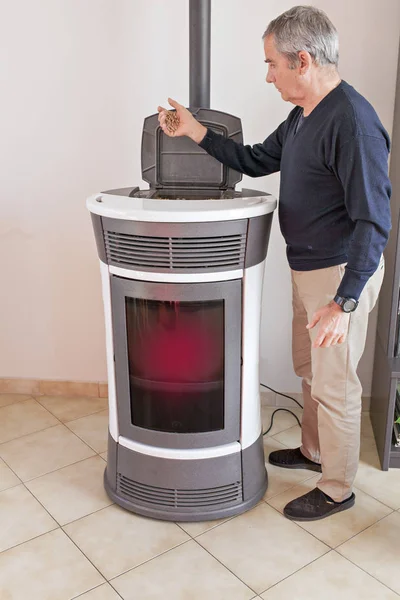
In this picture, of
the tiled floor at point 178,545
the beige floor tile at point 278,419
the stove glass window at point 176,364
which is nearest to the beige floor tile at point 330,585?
the tiled floor at point 178,545

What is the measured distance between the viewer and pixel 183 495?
1945 mm

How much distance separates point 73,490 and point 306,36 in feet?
4.97

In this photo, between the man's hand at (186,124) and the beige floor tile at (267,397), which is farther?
the beige floor tile at (267,397)

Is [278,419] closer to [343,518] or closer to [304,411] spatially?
[304,411]

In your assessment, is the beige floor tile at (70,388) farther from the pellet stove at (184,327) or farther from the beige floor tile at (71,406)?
the pellet stove at (184,327)

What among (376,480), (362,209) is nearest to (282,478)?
(376,480)

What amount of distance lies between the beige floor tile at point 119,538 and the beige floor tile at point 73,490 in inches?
1.7

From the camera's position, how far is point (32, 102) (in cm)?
238

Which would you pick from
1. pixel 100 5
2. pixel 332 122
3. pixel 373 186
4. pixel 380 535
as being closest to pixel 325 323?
pixel 373 186

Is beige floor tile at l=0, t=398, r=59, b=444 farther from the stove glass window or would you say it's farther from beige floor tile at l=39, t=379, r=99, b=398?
the stove glass window

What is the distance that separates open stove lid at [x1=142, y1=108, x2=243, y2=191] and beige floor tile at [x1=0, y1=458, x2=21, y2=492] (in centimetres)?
107

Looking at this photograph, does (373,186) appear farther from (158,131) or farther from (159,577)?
(159,577)

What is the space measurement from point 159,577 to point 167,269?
813mm

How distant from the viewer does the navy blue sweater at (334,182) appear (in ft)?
5.17
